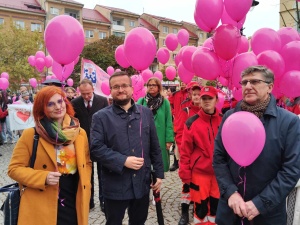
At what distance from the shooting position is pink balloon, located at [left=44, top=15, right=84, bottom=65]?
3562 millimetres

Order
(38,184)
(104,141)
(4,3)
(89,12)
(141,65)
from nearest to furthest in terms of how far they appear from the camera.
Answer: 1. (38,184)
2. (104,141)
3. (141,65)
4. (4,3)
5. (89,12)

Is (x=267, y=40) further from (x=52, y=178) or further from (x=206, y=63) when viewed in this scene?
(x=52, y=178)

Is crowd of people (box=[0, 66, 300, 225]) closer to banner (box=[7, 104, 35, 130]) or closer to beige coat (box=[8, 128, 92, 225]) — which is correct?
beige coat (box=[8, 128, 92, 225])

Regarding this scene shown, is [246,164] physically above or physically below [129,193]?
above

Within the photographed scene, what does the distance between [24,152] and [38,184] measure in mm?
277

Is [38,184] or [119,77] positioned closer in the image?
[38,184]

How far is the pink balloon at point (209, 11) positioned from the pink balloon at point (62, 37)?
5.02 feet

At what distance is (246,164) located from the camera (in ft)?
6.71

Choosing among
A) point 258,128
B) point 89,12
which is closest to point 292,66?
point 258,128

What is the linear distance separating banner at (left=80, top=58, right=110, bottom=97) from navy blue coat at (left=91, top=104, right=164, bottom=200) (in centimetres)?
638

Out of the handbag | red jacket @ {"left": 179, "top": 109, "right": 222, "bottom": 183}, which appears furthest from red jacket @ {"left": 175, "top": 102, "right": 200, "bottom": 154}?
the handbag

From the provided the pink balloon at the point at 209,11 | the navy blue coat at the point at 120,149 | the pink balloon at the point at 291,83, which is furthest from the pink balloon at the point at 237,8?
the navy blue coat at the point at 120,149

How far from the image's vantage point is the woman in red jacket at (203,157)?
3.29 m

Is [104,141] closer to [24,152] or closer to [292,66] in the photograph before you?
[24,152]
